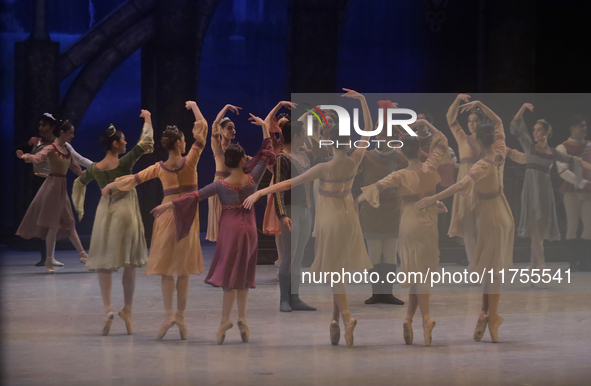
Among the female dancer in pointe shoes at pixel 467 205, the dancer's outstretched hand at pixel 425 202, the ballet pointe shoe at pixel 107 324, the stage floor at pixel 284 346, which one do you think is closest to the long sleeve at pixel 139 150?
the ballet pointe shoe at pixel 107 324

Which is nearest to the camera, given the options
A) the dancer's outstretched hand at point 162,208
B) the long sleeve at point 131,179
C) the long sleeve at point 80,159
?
the dancer's outstretched hand at point 162,208

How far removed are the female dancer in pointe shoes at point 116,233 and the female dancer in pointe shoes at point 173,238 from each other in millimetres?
124

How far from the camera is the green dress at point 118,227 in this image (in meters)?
5.10

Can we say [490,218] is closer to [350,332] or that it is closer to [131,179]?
[350,332]

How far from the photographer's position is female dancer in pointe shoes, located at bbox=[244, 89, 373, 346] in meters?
4.83

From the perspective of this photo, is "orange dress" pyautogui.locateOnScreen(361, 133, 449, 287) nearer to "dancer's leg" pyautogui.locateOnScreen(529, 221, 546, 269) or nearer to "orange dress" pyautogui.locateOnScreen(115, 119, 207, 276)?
"orange dress" pyautogui.locateOnScreen(115, 119, 207, 276)

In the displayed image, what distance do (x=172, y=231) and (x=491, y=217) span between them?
2.09 meters

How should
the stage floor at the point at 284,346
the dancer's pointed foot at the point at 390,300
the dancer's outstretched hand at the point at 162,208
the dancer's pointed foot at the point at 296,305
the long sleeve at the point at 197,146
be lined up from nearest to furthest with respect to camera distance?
the stage floor at the point at 284,346 → the dancer's outstretched hand at the point at 162,208 → the long sleeve at the point at 197,146 → the dancer's pointed foot at the point at 296,305 → the dancer's pointed foot at the point at 390,300

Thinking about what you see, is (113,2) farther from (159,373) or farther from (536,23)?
(159,373)

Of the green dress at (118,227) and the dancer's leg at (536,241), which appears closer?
the green dress at (118,227)

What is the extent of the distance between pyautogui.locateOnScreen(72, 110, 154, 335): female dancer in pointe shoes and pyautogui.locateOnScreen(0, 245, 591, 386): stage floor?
314 mm

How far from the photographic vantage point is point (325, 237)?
191 inches

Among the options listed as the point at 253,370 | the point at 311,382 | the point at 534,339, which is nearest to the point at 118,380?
the point at 253,370

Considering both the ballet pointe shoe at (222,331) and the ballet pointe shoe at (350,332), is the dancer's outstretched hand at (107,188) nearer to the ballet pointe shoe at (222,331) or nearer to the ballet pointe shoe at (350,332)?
the ballet pointe shoe at (222,331)
